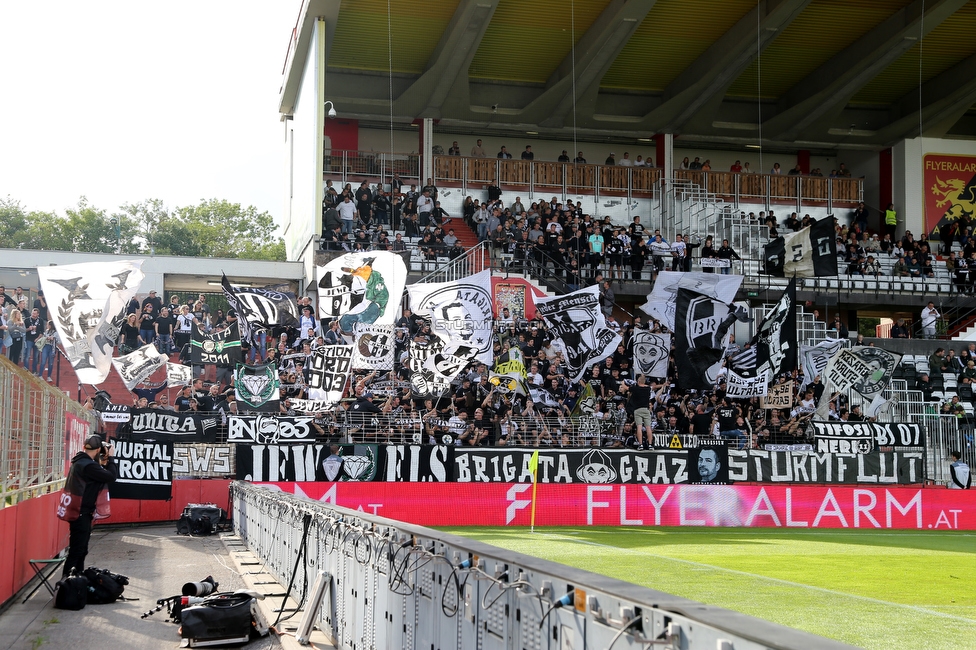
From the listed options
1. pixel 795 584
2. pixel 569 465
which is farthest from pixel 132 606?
pixel 569 465

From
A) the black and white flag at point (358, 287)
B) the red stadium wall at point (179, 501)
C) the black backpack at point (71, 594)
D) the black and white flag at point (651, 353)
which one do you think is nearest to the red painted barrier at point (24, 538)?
the black backpack at point (71, 594)

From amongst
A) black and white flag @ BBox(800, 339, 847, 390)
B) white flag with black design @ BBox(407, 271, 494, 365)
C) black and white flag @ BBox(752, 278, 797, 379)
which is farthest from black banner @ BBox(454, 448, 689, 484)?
black and white flag @ BBox(800, 339, 847, 390)

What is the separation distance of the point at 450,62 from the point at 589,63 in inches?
224

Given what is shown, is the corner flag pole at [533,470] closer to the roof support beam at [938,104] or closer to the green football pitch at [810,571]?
the green football pitch at [810,571]

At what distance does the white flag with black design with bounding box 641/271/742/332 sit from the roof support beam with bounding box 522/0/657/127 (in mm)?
11463

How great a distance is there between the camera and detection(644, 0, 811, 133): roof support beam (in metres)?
39.2

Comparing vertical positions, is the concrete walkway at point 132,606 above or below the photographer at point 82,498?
below

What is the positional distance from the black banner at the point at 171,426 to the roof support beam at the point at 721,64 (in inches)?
1028

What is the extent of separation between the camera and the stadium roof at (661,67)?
40.1 metres

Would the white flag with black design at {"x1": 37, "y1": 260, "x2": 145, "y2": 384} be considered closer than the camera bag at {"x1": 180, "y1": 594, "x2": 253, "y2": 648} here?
No

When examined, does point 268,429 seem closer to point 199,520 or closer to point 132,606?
point 199,520

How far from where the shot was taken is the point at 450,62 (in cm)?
4125

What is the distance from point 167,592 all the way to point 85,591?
1.39 metres

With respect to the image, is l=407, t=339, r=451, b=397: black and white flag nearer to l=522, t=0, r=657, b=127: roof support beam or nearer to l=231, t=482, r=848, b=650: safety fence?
l=231, t=482, r=848, b=650: safety fence
